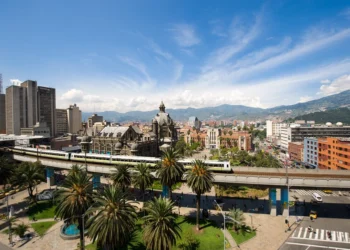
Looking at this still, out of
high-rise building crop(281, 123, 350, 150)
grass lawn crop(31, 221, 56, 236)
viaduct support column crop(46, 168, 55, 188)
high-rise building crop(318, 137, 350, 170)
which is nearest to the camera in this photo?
grass lawn crop(31, 221, 56, 236)

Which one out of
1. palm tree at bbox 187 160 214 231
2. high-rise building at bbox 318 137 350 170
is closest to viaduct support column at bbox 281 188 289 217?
palm tree at bbox 187 160 214 231

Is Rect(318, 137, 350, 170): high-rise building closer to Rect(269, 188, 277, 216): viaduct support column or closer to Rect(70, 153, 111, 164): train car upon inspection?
Rect(269, 188, 277, 216): viaduct support column

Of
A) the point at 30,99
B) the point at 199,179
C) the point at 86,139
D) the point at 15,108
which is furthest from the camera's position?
the point at 30,99

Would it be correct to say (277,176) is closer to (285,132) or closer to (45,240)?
(45,240)

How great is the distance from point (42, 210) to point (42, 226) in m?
8.66

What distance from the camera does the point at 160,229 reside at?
1176 inches

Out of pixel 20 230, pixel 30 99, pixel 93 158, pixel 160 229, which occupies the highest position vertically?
pixel 30 99

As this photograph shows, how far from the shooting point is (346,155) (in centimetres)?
8331

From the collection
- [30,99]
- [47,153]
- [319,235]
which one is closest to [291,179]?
[319,235]

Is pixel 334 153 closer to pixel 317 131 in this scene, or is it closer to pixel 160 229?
pixel 317 131

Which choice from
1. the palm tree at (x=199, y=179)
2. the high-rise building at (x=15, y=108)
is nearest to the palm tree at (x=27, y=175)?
the palm tree at (x=199, y=179)

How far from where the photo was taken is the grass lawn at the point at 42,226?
154 ft

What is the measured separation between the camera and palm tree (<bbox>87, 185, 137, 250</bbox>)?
27.0m

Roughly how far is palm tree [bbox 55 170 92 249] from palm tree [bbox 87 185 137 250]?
5.25 metres
